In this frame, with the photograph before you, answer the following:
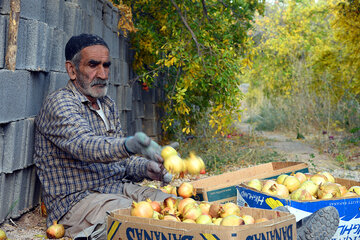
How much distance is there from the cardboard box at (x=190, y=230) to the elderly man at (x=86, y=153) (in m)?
0.37

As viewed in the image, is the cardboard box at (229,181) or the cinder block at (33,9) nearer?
the cinder block at (33,9)

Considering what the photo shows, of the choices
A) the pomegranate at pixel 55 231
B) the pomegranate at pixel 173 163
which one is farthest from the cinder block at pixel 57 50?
the pomegranate at pixel 173 163

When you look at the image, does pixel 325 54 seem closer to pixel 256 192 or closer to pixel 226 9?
pixel 226 9

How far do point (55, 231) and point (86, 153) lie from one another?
0.70 m

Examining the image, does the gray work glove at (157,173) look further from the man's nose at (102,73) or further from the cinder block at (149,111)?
the cinder block at (149,111)

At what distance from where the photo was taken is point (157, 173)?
3.01 m

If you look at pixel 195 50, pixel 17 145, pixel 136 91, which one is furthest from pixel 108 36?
pixel 17 145

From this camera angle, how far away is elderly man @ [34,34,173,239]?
8.03 ft

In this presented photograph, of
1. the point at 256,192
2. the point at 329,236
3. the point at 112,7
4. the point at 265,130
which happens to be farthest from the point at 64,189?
the point at 265,130

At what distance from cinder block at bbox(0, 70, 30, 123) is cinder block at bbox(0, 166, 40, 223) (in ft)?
1.30

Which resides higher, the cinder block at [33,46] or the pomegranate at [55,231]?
the cinder block at [33,46]

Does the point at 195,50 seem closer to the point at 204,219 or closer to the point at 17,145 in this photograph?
the point at 17,145

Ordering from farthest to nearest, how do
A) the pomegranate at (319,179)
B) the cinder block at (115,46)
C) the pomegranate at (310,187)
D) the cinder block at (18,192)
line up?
the cinder block at (115,46)
the pomegranate at (319,179)
the pomegranate at (310,187)
the cinder block at (18,192)

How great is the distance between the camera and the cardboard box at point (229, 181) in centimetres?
312
